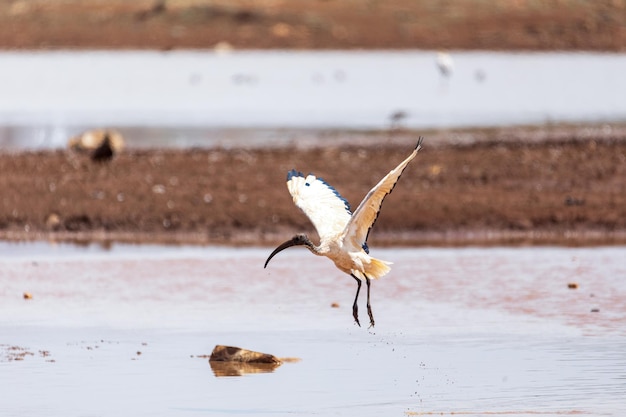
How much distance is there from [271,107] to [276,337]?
26.3 m

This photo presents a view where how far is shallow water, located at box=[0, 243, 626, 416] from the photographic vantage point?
962 cm

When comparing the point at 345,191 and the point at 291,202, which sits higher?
the point at 345,191

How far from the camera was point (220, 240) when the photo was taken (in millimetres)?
17859

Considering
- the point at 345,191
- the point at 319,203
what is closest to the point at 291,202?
the point at 345,191

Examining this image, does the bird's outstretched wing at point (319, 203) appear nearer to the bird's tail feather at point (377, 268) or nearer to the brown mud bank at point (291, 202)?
the bird's tail feather at point (377, 268)

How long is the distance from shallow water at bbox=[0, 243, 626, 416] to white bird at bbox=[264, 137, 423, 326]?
0.65m

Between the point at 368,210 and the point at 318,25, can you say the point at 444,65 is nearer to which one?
the point at 318,25

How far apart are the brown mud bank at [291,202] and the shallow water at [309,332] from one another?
3.18ft

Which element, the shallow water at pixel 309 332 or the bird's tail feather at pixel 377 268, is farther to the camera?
the bird's tail feather at pixel 377 268

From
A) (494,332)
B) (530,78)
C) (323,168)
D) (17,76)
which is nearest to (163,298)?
(494,332)

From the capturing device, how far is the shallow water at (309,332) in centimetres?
962

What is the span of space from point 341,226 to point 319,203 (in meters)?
0.36

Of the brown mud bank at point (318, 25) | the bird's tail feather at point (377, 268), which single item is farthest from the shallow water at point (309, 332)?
the brown mud bank at point (318, 25)

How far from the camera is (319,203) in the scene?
11.6 meters
